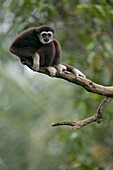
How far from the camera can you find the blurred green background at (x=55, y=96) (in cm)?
888

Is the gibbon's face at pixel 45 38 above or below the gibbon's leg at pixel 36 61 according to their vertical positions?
above

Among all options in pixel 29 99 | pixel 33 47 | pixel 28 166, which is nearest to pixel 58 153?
pixel 28 166

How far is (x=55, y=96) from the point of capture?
1220 centimetres

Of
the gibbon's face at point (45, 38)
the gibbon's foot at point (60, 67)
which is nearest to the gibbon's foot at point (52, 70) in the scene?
the gibbon's foot at point (60, 67)

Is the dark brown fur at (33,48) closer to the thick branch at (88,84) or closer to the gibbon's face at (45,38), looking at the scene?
the gibbon's face at (45,38)

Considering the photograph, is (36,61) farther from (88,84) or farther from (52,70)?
(88,84)

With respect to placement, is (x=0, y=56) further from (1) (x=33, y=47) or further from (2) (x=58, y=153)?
(1) (x=33, y=47)

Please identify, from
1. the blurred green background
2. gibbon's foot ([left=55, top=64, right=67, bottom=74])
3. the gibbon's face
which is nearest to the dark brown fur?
the gibbon's face

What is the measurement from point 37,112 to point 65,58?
A: 3.04 meters

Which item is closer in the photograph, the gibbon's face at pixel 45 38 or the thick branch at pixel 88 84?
the thick branch at pixel 88 84

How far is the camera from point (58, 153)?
37.9 feet

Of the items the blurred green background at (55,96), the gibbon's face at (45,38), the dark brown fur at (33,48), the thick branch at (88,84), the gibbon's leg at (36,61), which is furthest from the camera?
the blurred green background at (55,96)

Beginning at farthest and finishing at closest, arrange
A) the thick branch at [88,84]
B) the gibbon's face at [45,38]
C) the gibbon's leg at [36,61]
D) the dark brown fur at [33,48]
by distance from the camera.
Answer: the gibbon's face at [45,38]
the dark brown fur at [33,48]
the gibbon's leg at [36,61]
the thick branch at [88,84]

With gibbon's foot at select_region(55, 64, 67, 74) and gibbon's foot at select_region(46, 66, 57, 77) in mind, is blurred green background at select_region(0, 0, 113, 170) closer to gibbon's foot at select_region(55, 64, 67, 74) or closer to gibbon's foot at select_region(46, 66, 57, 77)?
gibbon's foot at select_region(55, 64, 67, 74)
